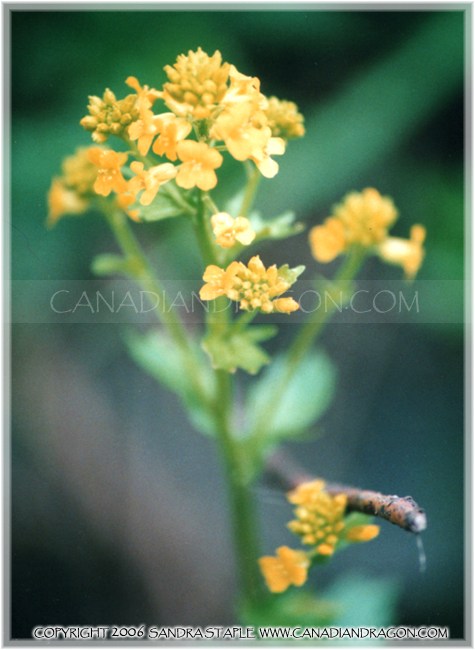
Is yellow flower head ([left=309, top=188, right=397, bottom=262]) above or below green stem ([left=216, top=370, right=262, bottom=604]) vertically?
above

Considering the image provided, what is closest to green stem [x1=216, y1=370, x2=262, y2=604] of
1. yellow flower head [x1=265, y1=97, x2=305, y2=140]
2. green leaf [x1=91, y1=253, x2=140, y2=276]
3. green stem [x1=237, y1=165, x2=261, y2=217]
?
green leaf [x1=91, y1=253, x2=140, y2=276]

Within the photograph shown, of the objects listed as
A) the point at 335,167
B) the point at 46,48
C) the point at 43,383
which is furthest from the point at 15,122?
the point at 335,167

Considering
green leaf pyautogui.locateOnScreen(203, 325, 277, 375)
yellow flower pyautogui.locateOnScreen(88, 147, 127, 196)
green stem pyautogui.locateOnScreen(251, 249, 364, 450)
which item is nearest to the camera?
yellow flower pyautogui.locateOnScreen(88, 147, 127, 196)

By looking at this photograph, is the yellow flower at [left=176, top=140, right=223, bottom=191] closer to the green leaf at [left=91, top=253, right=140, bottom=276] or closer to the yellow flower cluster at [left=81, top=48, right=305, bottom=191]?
the yellow flower cluster at [left=81, top=48, right=305, bottom=191]

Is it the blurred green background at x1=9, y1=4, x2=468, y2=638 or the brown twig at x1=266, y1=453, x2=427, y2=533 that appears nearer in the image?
the brown twig at x1=266, y1=453, x2=427, y2=533

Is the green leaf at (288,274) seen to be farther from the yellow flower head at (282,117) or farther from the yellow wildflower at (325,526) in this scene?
the yellow wildflower at (325,526)

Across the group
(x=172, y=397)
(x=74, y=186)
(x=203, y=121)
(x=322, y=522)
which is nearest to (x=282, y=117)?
(x=203, y=121)

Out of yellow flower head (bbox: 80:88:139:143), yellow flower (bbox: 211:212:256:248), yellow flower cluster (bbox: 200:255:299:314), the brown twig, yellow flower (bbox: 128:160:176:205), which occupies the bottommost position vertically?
the brown twig
